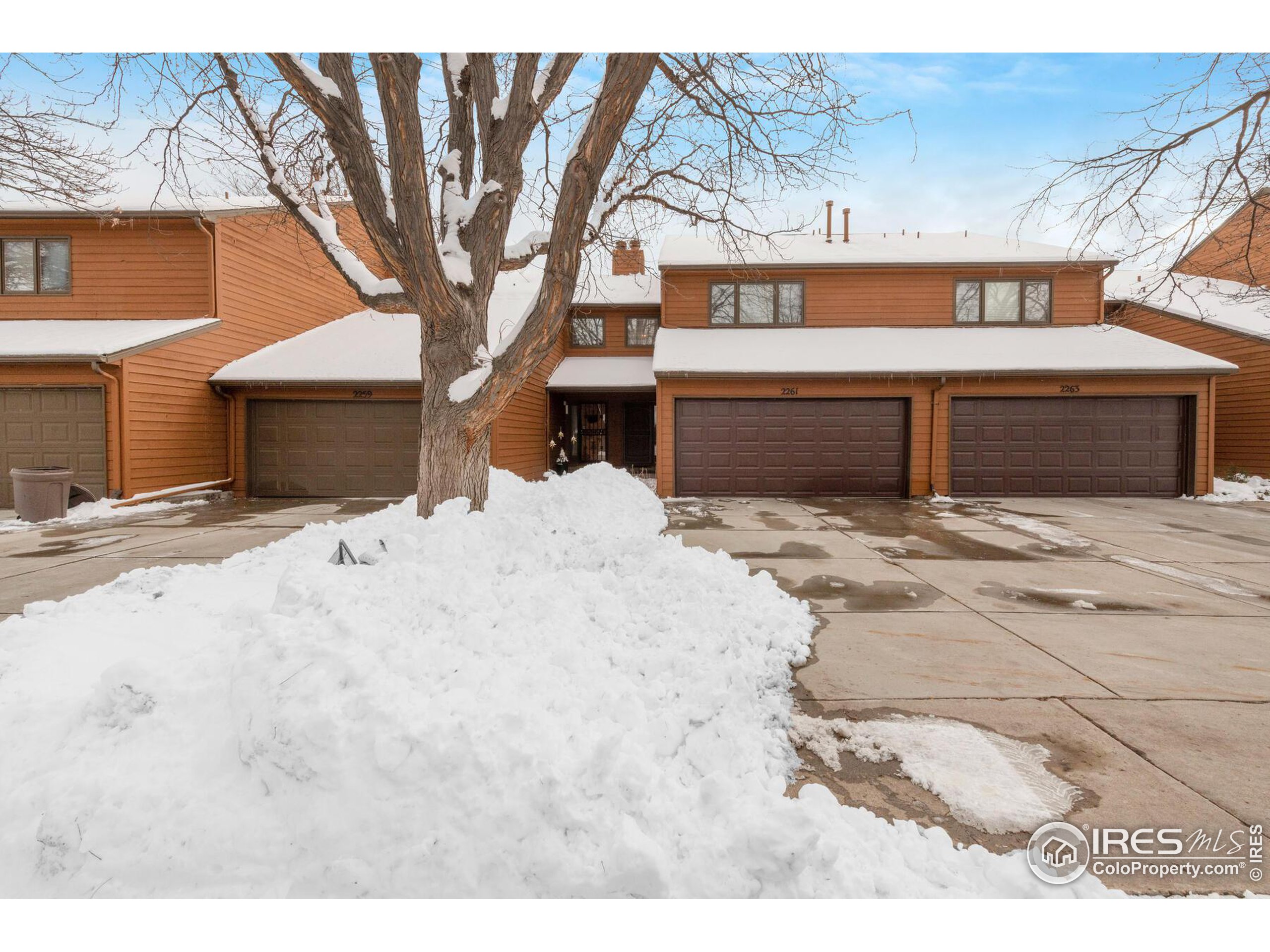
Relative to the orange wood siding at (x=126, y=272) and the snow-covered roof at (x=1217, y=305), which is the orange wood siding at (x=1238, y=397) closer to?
the snow-covered roof at (x=1217, y=305)

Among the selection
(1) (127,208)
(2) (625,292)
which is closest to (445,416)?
(1) (127,208)

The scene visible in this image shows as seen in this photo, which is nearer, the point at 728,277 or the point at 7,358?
the point at 7,358

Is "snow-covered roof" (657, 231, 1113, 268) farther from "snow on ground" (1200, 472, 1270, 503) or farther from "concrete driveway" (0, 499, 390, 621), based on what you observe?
"concrete driveway" (0, 499, 390, 621)

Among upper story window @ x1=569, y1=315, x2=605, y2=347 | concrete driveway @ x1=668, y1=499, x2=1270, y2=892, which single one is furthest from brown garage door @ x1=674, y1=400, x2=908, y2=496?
upper story window @ x1=569, y1=315, x2=605, y2=347

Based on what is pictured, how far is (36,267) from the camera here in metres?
12.2

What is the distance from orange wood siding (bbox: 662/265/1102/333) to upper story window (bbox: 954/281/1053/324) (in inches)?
6.6

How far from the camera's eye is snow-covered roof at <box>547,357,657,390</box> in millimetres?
16688

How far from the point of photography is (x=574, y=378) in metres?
17.2

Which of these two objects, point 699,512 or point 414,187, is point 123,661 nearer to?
point 414,187

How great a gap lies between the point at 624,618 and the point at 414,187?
434 cm

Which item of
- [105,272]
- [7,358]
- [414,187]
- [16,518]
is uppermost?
[105,272]
